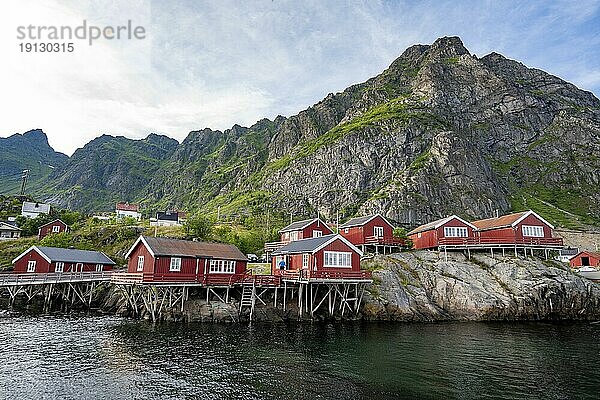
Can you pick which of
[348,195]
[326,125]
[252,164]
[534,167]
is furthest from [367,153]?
[534,167]

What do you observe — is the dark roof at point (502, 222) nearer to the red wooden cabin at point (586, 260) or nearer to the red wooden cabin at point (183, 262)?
the red wooden cabin at point (183, 262)

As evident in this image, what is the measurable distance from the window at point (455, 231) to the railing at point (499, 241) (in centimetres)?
240

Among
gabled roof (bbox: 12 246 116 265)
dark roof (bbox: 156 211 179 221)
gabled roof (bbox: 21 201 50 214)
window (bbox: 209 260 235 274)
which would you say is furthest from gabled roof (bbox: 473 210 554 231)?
gabled roof (bbox: 21 201 50 214)

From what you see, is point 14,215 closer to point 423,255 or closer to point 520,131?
point 423,255

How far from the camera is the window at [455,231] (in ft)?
191

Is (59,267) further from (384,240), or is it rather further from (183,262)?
(384,240)

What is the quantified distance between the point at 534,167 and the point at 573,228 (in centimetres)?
5704

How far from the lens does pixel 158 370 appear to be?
24.7m

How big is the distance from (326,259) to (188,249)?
1550 centimetres

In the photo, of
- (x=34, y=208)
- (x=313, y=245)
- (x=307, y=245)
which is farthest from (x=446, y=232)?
(x=34, y=208)

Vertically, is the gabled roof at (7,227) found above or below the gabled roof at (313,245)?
above

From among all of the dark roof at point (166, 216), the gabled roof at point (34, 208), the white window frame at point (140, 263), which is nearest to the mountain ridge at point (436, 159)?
the dark roof at point (166, 216)

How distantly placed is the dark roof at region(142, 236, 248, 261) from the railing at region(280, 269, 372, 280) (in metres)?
6.54

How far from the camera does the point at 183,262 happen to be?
41969 mm
